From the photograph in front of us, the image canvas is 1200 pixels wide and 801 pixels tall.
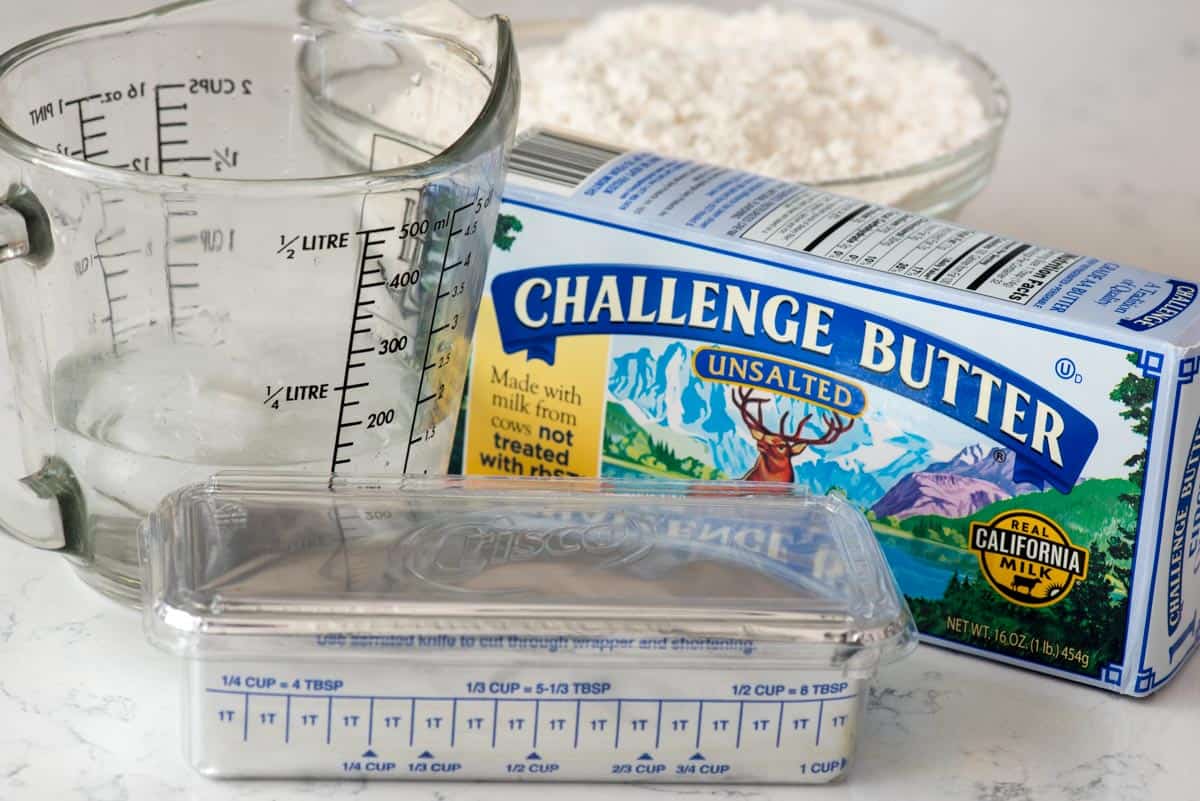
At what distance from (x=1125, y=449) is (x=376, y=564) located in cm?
34

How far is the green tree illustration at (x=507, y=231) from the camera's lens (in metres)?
0.87

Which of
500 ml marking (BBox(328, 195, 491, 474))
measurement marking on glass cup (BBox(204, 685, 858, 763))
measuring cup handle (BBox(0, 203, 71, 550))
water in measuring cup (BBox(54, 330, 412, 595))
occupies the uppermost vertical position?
500 ml marking (BBox(328, 195, 491, 474))

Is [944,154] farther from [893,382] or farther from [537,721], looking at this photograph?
[537,721]

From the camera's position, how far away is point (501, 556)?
28.7 inches

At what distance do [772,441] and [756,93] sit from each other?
0.33m

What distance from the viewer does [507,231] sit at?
0.87 meters

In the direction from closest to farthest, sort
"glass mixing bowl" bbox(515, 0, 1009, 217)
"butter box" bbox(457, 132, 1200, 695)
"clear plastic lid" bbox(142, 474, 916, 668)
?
"clear plastic lid" bbox(142, 474, 916, 668)
"butter box" bbox(457, 132, 1200, 695)
"glass mixing bowl" bbox(515, 0, 1009, 217)

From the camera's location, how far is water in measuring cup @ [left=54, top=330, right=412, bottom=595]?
77 centimetres

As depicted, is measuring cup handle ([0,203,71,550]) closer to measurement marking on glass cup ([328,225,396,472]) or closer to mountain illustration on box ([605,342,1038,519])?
measurement marking on glass cup ([328,225,396,472])

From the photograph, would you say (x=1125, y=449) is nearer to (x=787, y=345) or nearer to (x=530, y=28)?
(x=787, y=345)

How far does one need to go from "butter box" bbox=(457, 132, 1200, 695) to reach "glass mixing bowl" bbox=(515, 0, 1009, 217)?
128 mm

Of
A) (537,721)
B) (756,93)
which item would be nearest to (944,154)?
(756,93)

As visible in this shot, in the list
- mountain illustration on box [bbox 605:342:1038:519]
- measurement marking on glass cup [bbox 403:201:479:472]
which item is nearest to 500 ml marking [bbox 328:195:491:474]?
measurement marking on glass cup [bbox 403:201:479:472]

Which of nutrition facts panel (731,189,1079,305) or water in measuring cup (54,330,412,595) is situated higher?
nutrition facts panel (731,189,1079,305)
